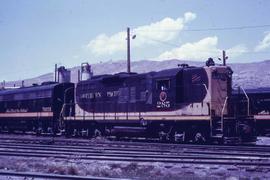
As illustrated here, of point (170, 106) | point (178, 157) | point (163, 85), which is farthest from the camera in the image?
point (163, 85)

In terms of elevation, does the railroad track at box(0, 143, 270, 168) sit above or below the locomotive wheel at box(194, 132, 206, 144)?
below

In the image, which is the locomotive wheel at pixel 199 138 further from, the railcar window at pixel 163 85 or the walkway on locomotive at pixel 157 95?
the railcar window at pixel 163 85

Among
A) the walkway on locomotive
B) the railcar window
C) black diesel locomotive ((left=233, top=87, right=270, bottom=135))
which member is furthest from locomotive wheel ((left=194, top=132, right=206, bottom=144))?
black diesel locomotive ((left=233, top=87, right=270, bottom=135))

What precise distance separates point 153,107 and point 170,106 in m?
1.23

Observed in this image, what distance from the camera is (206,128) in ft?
62.5

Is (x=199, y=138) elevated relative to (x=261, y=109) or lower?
lower

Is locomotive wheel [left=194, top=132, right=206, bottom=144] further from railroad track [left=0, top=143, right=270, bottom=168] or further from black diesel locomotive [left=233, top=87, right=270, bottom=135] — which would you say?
black diesel locomotive [left=233, top=87, right=270, bottom=135]

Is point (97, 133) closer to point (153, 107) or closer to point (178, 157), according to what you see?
point (153, 107)

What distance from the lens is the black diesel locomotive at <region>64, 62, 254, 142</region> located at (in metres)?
18.8

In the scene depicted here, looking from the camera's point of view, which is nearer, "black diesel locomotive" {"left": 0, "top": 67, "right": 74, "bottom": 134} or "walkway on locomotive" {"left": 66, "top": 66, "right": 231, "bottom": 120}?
"walkway on locomotive" {"left": 66, "top": 66, "right": 231, "bottom": 120}

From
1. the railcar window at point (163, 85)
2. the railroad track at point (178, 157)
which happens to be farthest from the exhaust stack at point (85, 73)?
the railroad track at point (178, 157)

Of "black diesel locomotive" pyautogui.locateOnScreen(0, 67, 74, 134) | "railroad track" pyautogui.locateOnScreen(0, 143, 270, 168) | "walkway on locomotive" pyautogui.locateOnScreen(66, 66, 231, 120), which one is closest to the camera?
"railroad track" pyautogui.locateOnScreen(0, 143, 270, 168)

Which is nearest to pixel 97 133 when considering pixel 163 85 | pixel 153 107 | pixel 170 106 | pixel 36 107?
pixel 153 107

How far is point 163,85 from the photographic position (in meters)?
21.1
